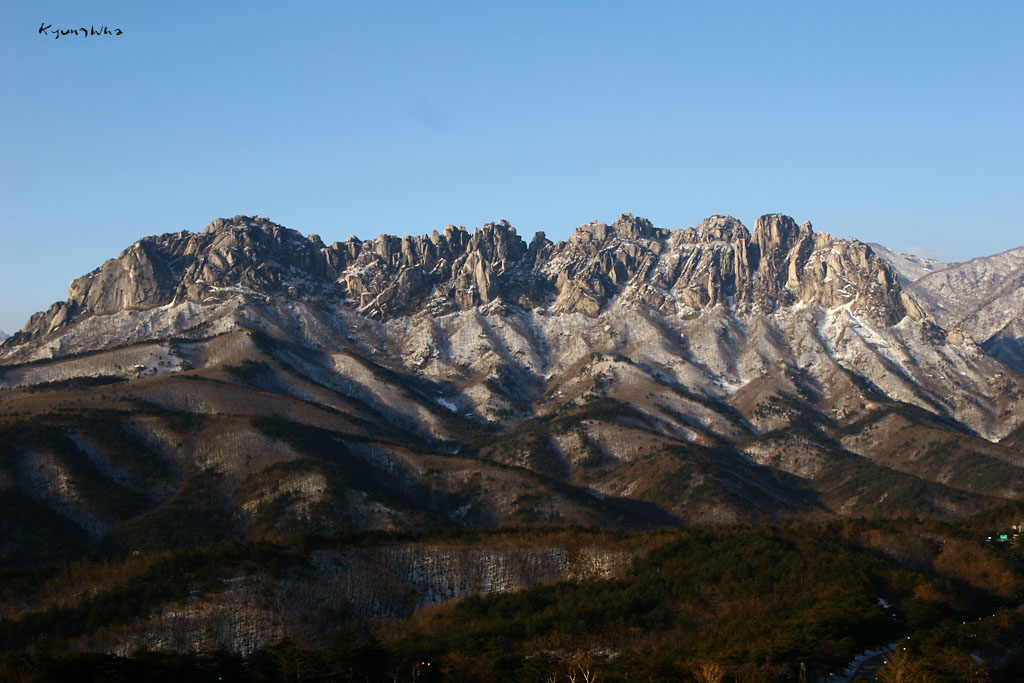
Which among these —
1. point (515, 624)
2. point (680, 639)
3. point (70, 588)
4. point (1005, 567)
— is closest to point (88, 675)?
point (70, 588)

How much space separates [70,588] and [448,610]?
199 ft

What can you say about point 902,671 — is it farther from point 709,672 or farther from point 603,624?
point 603,624

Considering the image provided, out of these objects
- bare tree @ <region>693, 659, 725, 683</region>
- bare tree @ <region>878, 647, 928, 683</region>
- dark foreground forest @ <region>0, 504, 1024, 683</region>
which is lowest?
bare tree @ <region>878, 647, 928, 683</region>

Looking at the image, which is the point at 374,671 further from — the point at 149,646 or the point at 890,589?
the point at 890,589

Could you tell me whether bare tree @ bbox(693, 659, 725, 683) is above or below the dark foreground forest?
below

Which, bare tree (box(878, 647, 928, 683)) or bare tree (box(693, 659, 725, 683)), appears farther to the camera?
bare tree (box(693, 659, 725, 683))

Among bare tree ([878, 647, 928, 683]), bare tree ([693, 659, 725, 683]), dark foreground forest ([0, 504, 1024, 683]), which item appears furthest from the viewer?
dark foreground forest ([0, 504, 1024, 683])

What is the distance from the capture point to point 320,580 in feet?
594

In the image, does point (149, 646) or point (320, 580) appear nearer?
point (149, 646)

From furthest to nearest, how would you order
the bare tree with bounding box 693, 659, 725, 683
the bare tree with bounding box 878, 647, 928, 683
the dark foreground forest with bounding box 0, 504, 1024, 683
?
the dark foreground forest with bounding box 0, 504, 1024, 683
the bare tree with bounding box 693, 659, 725, 683
the bare tree with bounding box 878, 647, 928, 683

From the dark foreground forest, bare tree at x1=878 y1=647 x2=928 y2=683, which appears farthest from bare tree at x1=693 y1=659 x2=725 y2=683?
bare tree at x1=878 y1=647 x2=928 y2=683

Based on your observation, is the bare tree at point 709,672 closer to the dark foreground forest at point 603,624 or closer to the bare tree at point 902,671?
the dark foreground forest at point 603,624

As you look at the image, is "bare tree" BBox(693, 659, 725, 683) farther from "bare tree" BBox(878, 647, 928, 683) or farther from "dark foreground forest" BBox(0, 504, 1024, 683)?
"bare tree" BBox(878, 647, 928, 683)

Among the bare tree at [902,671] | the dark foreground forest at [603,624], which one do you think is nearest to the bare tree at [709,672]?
the dark foreground forest at [603,624]
